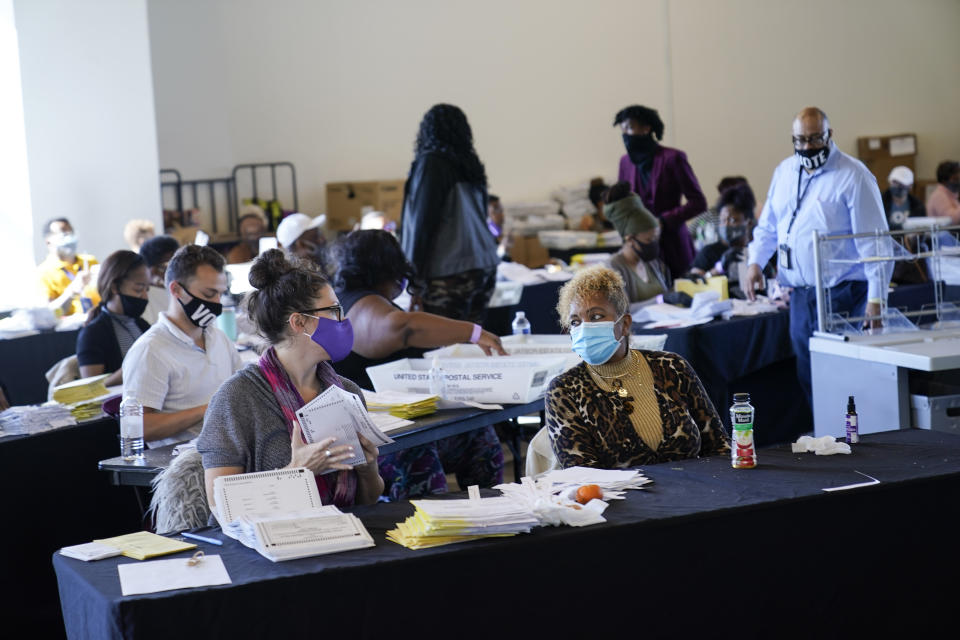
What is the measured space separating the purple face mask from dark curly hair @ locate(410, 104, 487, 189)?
2586mm

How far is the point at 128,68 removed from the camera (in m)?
7.96

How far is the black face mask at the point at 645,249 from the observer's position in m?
5.54

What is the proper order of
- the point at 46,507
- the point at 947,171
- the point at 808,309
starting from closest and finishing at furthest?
the point at 46,507, the point at 808,309, the point at 947,171

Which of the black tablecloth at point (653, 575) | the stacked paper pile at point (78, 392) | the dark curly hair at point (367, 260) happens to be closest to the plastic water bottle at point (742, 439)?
the black tablecloth at point (653, 575)

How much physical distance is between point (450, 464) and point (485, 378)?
42cm

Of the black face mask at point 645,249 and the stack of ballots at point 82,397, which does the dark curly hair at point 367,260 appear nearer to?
the stack of ballots at point 82,397

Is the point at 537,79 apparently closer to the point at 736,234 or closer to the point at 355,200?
the point at 355,200

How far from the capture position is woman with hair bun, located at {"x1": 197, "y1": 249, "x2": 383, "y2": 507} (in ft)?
8.49

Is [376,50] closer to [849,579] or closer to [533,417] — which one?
[533,417]

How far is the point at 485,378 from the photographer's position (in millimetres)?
3684

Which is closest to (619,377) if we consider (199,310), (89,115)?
(199,310)

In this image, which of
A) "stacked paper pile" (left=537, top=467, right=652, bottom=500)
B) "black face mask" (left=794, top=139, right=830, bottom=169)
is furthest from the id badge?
"stacked paper pile" (left=537, top=467, right=652, bottom=500)

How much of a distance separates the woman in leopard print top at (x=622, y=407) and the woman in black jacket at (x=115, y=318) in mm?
2318

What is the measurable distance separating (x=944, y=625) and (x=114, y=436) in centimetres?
266
